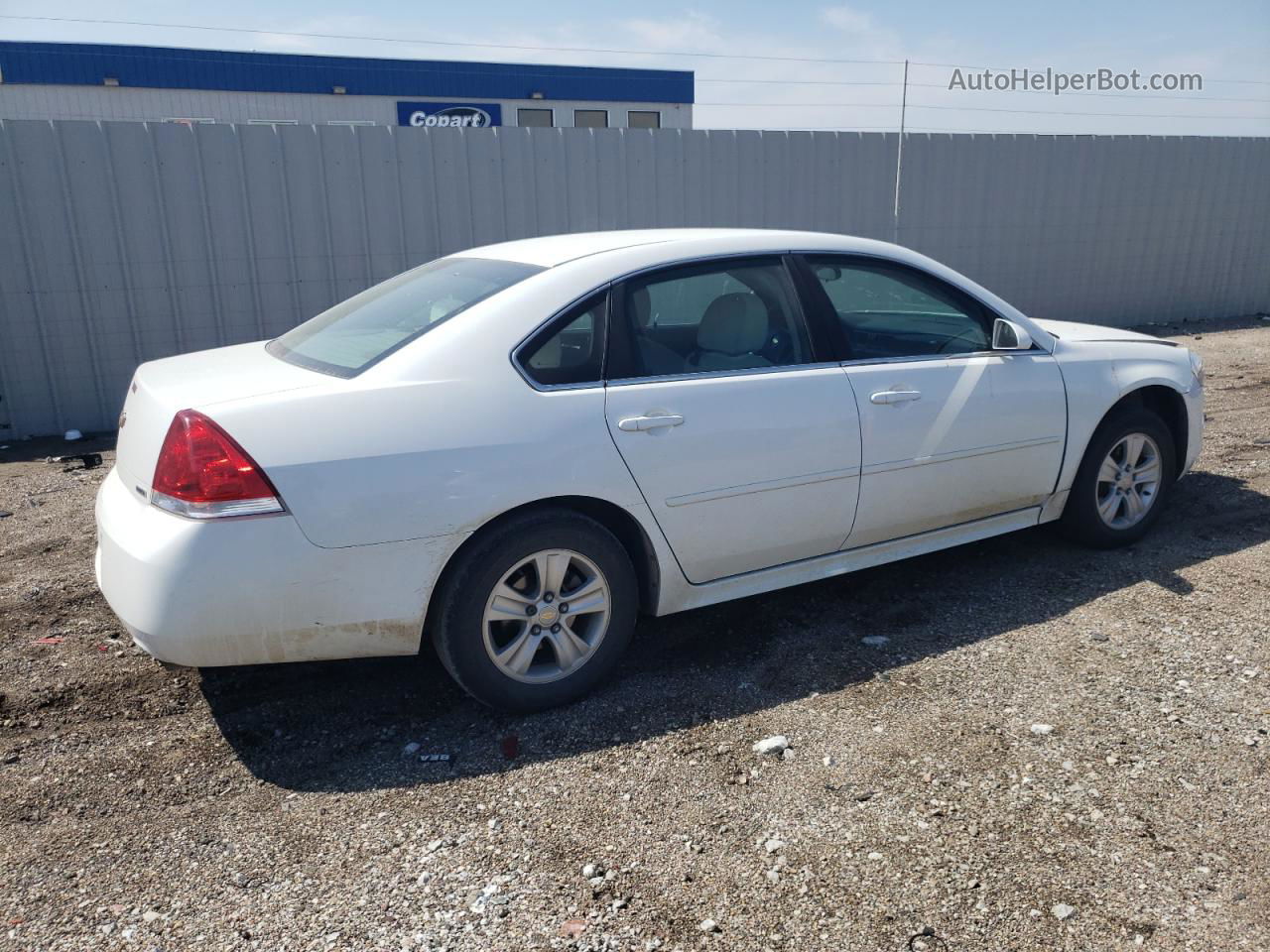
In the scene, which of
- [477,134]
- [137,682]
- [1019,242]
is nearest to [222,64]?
[477,134]

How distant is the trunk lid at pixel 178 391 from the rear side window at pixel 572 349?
0.70 meters

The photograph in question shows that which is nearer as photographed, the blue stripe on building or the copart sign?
the blue stripe on building

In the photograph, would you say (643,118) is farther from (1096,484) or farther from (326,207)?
(1096,484)

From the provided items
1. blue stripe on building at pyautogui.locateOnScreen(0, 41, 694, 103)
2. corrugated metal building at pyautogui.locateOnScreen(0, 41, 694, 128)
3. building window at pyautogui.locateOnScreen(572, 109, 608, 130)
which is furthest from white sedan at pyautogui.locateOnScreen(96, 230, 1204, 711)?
building window at pyautogui.locateOnScreen(572, 109, 608, 130)

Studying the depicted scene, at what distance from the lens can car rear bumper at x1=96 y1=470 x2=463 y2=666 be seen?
9.98 ft

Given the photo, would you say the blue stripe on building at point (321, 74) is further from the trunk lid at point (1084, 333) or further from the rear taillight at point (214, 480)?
the rear taillight at point (214, 480)

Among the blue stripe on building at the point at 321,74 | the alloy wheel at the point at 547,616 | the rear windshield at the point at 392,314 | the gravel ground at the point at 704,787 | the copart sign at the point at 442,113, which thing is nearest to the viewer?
the gravel ground at the point at 704,787

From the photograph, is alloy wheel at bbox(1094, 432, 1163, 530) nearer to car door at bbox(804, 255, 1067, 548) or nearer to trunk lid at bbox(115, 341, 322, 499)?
car door at bbox(804, 255, 1067, 548)

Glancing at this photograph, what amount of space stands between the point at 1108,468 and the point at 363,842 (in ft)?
12.8

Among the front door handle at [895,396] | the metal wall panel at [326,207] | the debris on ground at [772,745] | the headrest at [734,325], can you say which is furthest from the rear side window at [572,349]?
the metal wall panel at [326,207]

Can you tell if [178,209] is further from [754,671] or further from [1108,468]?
[1108,468]

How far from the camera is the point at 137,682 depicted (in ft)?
12.8

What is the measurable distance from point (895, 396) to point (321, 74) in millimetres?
24037

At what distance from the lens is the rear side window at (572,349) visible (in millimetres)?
3521
